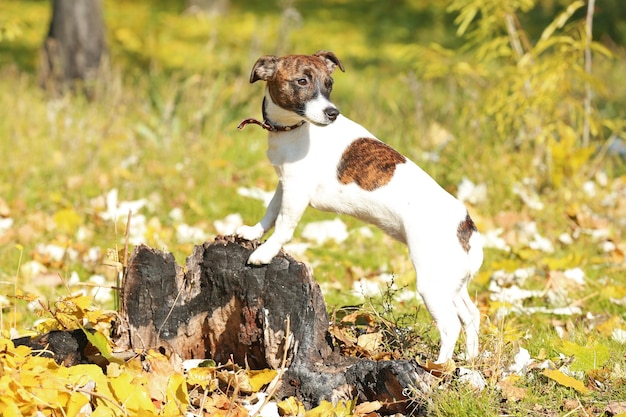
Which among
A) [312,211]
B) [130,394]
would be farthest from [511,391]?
[312,211]

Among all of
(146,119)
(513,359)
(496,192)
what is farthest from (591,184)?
(146,119)

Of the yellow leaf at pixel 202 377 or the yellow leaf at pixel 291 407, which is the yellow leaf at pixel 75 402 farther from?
the yellow leaf at pixel 291 407

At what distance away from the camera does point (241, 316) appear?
10.7 feet

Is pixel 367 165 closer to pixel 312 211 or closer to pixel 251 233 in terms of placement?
pixel 251 233

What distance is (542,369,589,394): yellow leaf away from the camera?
301cm

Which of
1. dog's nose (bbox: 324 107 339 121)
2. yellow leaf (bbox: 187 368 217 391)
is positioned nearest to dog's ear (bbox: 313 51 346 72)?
dog's nose (bbox: 324 107 339 121)

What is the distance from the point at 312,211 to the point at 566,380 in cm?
316

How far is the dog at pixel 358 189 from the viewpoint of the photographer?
311 cm

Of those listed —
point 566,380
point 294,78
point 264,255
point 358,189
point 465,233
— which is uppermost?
point 294,78

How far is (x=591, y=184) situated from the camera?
6406 millimetres

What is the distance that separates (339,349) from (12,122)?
4.93 meters

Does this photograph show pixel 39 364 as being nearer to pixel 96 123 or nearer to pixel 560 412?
pixel 560 412

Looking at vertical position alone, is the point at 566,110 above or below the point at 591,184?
above

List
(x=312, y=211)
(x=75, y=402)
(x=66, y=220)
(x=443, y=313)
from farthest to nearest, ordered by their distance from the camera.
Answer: (x=312, y=211)
(x=66, y=220)
(x=443, y=313)
(x=75, y=402)
